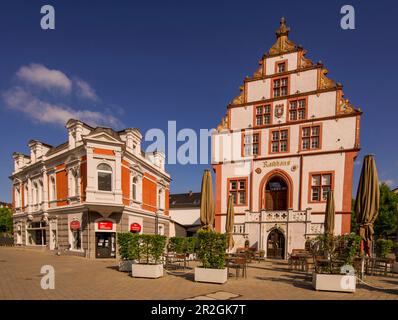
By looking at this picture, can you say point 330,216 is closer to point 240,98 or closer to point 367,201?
point 367,201

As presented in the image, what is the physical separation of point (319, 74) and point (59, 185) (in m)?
23.3

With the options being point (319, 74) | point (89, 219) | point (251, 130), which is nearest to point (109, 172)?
point (89, 219)

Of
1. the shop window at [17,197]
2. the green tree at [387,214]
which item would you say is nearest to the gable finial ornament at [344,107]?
the green tree at [387,214]

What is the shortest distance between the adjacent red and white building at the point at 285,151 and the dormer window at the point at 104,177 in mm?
9060

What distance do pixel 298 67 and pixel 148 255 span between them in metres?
18.5

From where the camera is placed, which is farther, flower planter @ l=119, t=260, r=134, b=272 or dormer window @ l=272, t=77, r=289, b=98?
dormer window @ l=272, t=77, r=289, b=98

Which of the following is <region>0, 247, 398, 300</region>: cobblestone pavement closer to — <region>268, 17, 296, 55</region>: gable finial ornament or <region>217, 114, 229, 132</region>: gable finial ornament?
<region>217, 114, 229, 132</region>: gable finial ornament

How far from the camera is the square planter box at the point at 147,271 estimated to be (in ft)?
31.7

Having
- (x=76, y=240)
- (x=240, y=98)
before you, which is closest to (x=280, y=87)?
(x=240, y=98)

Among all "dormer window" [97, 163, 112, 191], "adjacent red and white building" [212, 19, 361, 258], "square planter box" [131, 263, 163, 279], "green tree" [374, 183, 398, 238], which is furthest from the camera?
"green tree" [374, 183, 398, 238]

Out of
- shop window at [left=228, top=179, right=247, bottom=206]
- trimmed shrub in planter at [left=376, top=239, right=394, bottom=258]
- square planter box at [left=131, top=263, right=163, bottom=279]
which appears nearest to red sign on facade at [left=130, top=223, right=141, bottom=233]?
shop window at [left=228, top=179, right=247, bottom=206]

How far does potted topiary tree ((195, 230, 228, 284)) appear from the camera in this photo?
8.89m

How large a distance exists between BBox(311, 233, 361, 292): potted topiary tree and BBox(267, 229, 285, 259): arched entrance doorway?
35.4 feet

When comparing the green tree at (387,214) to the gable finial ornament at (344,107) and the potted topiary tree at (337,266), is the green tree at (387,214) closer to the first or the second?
the gable finial ornament at (344,107)
